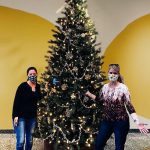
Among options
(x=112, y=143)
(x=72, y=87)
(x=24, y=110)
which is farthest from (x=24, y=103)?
(x=112, y=143)

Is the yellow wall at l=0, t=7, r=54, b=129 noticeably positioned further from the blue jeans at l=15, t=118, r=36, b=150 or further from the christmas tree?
the blue jeans at l=15, t=118, r=36, b=150

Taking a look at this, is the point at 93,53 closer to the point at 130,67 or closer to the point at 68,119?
the point at 68,119

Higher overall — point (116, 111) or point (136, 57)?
point (136, 57)

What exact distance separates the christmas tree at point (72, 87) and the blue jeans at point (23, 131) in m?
0.62

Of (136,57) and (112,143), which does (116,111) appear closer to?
(112,143)

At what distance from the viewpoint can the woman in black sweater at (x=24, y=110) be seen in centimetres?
439

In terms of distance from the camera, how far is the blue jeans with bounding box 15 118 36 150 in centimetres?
439

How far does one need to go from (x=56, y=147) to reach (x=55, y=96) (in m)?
0.83

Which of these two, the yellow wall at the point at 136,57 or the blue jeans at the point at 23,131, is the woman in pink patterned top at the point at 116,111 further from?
the yellow wall at the point at 136,57

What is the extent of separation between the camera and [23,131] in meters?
4.40

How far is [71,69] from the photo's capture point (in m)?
5.16

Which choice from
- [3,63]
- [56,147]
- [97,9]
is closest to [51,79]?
[56,147]

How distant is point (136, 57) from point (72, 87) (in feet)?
9.12

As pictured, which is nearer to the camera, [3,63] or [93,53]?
[93,53]
